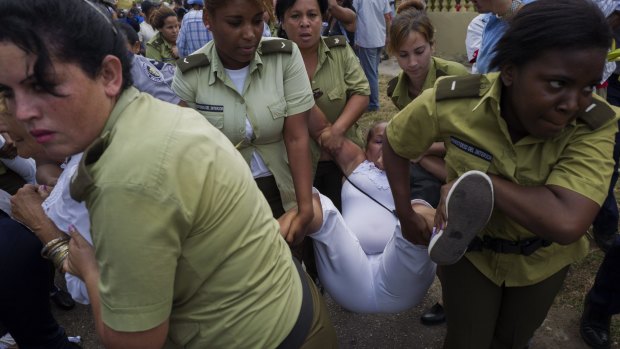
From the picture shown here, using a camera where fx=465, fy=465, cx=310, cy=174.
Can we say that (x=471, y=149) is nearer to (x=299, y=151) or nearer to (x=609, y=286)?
(x=299, y=151)

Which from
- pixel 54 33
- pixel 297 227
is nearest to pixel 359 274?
pixel 297 227

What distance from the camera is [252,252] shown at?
111cm

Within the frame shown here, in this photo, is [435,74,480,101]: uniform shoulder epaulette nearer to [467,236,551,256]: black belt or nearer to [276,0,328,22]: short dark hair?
[467,236,551,256]: black belt

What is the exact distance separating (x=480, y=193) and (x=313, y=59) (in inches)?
69.8

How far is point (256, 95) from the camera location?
2.07 metres

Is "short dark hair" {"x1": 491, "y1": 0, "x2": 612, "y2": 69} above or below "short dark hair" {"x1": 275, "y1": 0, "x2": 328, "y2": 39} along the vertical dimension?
above

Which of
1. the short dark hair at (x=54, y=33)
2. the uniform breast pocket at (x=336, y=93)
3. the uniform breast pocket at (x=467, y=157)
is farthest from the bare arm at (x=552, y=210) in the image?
the uniform breast pocket at (x=336, y=93)

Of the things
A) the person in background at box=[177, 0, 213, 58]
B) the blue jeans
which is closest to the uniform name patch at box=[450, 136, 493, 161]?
the person in background at box=[177, 0, 213, 58]

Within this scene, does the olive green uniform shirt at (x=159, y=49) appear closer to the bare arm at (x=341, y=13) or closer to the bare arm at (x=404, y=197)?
the bare arm at (x=341, y=13)

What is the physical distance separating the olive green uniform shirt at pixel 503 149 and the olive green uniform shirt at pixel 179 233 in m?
0.72

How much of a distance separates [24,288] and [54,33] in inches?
62.8

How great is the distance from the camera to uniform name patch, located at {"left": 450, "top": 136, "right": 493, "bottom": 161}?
151cm

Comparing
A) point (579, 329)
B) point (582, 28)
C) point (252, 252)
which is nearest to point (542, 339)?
point (579, 329)

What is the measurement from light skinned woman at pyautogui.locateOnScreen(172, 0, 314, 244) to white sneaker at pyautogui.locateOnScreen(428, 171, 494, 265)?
72 cm
